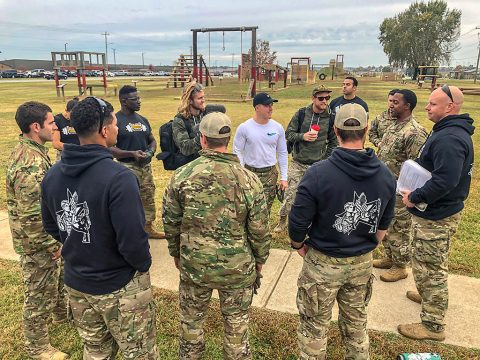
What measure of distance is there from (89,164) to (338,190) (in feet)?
5.19

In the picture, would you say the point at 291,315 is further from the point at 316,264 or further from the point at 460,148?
the point at 460,148

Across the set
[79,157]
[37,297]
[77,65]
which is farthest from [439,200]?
[77,65]

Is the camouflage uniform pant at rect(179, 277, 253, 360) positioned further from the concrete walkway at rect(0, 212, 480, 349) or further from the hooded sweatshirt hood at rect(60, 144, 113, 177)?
the concrete walkway at rect(0, 212, 480, 349)

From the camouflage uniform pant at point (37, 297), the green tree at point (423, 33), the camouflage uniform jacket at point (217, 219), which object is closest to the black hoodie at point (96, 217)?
the camouflage uniform jacket at point (217, 219)

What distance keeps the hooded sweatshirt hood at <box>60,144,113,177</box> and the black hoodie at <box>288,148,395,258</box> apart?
4.44 feet

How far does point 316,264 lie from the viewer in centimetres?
267

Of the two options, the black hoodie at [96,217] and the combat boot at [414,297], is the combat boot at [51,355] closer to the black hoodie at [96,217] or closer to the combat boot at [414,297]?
the black hoodie at [96,217]

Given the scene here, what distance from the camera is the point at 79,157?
211 cm

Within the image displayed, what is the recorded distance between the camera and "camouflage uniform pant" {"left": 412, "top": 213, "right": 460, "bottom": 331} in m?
3.30

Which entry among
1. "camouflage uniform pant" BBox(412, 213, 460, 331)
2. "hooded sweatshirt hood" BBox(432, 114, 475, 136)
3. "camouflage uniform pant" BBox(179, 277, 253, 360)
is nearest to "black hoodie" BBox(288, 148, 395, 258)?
"camouflage uniform pant" BBox(179, 277, 253, 360)

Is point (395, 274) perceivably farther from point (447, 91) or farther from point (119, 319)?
point (119, 319)

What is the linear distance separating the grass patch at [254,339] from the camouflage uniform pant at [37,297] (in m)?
0.23

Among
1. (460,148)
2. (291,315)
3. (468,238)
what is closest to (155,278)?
(291,315)

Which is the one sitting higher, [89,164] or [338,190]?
[89,164]
